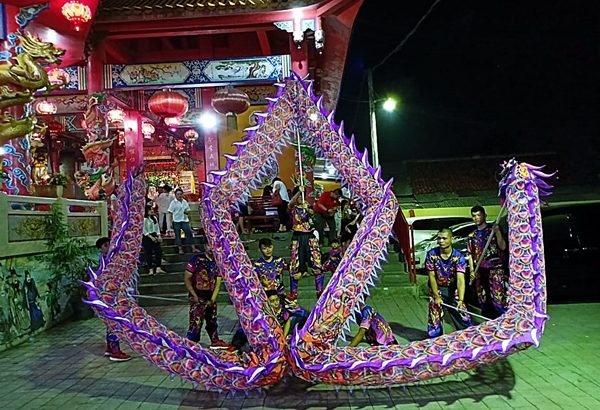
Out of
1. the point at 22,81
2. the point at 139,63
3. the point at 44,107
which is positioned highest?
the point at 139,63

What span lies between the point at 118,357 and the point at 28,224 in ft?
10.5

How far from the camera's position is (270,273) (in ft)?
18.9

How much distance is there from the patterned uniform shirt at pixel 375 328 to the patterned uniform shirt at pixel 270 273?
1.00 metres

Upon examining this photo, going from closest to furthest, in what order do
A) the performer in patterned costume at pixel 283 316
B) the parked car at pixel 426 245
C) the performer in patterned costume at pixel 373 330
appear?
the performer in patterned costume at pixel 373 330 → the performer in patterned costume at pixel 283 316 → the parked car at pixel 426 245

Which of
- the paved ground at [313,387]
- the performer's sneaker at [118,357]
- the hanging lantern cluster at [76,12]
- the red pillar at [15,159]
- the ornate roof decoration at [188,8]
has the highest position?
the ornate roof decoration at [188,8]

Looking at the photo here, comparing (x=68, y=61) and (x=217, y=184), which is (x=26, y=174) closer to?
(x=68, y=61)

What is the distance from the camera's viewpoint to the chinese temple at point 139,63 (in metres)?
8.61

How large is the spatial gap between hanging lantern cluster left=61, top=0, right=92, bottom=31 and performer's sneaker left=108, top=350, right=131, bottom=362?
242 inches

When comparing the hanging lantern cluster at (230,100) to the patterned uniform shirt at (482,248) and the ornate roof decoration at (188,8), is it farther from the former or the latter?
the patterned uniform shirt at (482,248)

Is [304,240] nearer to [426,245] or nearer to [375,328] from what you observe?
[375,328]

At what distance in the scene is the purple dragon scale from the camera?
4527 mm

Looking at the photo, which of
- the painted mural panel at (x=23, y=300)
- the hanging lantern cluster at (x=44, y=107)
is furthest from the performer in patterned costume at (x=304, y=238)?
the hanging lantern cluster at (x=44, y=107)


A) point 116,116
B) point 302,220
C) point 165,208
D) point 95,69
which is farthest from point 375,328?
point 116,116

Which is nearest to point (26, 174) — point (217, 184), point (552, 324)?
point (217, 184)
